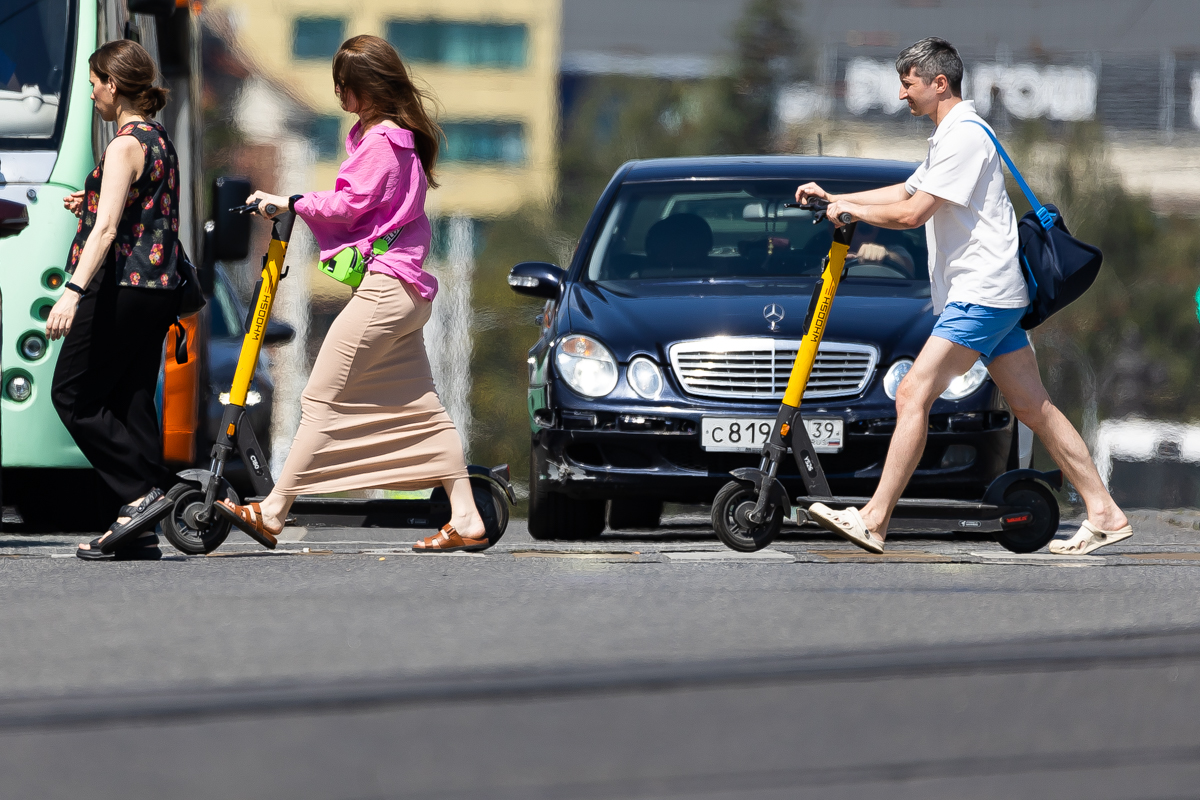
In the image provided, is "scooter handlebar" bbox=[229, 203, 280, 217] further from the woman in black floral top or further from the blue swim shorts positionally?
the blue swim shorts

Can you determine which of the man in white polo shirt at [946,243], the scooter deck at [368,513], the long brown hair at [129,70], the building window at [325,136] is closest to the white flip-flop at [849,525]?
the man in white polo shirt at [946,243]

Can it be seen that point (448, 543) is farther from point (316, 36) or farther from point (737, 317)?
point (316, 36)

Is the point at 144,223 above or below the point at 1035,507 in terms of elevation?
above

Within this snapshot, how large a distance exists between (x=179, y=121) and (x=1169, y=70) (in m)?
23.8

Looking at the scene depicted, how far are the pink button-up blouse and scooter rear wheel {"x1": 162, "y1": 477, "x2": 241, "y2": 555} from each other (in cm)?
87

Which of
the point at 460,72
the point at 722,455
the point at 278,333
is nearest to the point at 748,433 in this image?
the point at 722,455

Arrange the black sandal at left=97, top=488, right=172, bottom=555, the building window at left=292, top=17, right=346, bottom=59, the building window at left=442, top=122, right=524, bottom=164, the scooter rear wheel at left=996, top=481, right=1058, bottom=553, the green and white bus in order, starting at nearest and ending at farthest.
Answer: the black sandal at left=97, top=488, right=172, bottom=555 < the scooter rear wheel at left=996, top=481, right=1058, bottom=553 < the green and white bus < the building window at left=442, top=122, right=524, bottom=164 < the building window at left=292, top=17, right=346, bottom=59

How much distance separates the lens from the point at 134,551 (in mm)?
6297

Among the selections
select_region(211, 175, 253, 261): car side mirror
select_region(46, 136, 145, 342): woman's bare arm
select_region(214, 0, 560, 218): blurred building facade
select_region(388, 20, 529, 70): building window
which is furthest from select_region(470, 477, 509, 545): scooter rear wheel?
select_region(388, 20, 529, 70): building window

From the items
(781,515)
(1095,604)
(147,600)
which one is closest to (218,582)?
(147,600)

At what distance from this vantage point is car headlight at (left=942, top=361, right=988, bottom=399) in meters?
7.24

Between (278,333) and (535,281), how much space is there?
176 inches

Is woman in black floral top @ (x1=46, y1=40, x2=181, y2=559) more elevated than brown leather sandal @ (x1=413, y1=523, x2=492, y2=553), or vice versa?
woman in black floral top @ (x1=46, y1=40, x2=181, y2=559)

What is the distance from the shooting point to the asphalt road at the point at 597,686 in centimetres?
313
